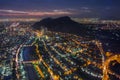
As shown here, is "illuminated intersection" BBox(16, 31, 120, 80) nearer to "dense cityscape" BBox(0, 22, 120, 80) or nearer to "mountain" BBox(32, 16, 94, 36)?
"dense cityscape" BBox(0, 22, 120, 80)

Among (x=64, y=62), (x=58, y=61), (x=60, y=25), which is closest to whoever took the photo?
(x=64, y=62)

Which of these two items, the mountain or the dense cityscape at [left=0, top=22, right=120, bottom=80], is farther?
the mountain

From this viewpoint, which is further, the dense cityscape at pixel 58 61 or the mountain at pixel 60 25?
the mountain at pixel 60 25

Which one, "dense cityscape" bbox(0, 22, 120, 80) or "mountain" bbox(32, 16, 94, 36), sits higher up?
"dense cityscape" bbox(0, 22, 120, 80)

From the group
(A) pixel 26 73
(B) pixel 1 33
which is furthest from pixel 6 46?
(A) pixel 26 73

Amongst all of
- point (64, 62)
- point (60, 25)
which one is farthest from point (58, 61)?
point (60, 25)

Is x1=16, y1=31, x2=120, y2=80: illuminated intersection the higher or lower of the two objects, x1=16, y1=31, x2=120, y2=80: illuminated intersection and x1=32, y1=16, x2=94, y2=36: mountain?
the higher

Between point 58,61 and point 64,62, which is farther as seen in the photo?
point 58,61

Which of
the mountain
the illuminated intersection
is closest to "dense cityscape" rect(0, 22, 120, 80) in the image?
the illuminated intersection

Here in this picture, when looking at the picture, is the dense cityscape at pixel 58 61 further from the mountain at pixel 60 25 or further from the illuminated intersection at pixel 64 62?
the mountain at pixel 60 25

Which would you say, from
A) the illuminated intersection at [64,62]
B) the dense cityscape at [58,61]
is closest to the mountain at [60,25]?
the dense cityscape at [58,61]

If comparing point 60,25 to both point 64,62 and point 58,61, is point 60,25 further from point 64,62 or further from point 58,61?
point 64,62
